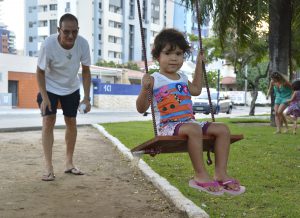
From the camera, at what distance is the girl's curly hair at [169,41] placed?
4004 mm

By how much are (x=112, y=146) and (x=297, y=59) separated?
57.9 ft

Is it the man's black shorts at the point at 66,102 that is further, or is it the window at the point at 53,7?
the window at the point at 53,7

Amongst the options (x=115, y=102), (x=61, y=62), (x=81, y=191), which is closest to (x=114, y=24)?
(x=115, y=102)

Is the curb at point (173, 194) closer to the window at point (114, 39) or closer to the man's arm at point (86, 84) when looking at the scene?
the man's arm at point (86, 84)

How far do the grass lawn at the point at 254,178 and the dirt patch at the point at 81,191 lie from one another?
369mm

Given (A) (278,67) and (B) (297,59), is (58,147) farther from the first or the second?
(B) (297,59)

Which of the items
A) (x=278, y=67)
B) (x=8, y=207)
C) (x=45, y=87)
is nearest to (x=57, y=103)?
(x=45, y=87)

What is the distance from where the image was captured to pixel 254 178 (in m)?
6.04

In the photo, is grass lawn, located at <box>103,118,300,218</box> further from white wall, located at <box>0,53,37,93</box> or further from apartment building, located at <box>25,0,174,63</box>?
apartment building, located at <box>25,0,174,63</box>

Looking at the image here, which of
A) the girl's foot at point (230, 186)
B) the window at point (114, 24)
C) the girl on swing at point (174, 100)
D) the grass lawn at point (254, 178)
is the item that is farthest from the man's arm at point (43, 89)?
the window at point (114, 24)

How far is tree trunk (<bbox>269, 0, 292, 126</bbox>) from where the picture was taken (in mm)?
14914

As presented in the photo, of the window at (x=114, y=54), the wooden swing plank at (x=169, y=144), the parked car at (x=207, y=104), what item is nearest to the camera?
the wooden swing plank at (x=169, y=144)

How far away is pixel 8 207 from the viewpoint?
4.73 m

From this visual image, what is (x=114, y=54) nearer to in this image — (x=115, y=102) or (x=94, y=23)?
(x=94, y=23)
